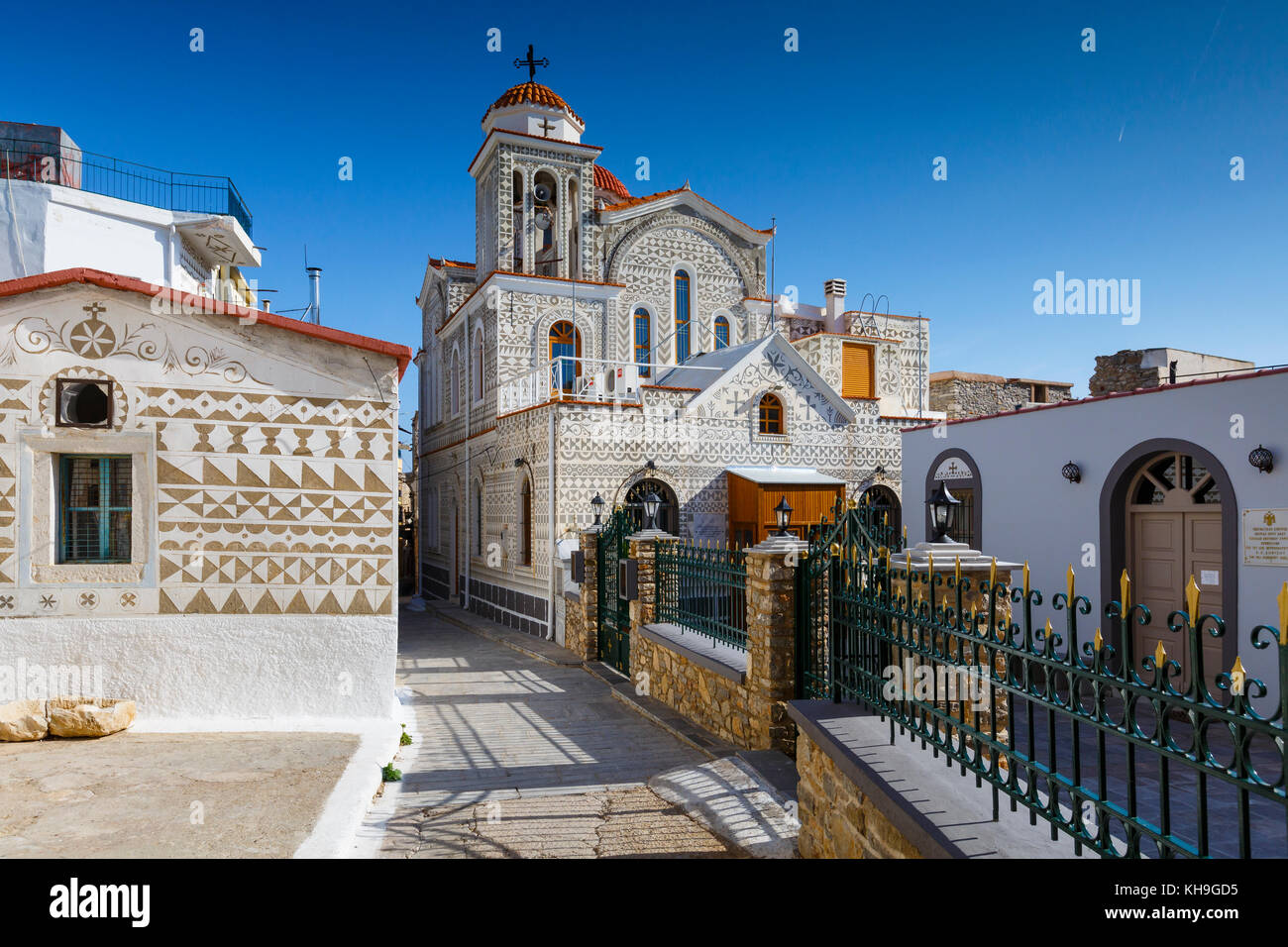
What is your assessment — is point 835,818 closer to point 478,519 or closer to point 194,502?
point 194,502

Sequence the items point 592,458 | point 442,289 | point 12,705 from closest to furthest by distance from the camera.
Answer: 1. point 12,705
2. point 592,458
3. point 442,289

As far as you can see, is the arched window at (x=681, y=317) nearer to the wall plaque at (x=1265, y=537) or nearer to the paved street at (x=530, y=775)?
the paved street at (x=530, y=775)

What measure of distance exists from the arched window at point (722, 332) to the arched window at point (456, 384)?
22.4ft

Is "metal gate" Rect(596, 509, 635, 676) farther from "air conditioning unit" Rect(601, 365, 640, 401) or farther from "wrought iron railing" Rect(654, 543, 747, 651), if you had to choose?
"air conditioning unit" Rect(601, 365, 640, 401)

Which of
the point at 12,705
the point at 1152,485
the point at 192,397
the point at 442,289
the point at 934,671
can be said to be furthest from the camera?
the point at 442,289

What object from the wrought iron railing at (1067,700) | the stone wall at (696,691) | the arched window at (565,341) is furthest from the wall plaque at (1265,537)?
the arched window at (565,341)

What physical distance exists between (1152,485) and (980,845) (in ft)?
26.9

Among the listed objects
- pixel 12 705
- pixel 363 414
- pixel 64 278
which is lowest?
pixel 12 705

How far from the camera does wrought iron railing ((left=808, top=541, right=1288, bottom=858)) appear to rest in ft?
7.35

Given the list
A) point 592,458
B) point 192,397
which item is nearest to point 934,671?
point 192,397

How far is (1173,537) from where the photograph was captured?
9141 millimetres

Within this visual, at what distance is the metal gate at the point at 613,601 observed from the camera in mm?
11156
